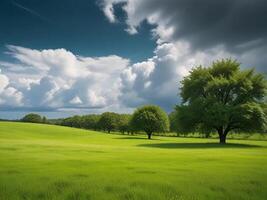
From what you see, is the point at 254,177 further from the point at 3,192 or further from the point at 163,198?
the point at 3,192

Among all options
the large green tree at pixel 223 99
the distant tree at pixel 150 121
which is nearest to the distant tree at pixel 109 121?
the distant tree at pixel 150 121

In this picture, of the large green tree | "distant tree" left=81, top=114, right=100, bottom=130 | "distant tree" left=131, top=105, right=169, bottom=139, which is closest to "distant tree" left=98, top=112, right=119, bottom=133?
"distant tree" left=81, top=114, right=100, bottom=130

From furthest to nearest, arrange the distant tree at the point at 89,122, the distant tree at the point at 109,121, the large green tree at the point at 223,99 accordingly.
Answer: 1. the distant tree at the point at 89,122
2. the distant tree at the point at 109,121
3. the large green tree at the point at 223,99

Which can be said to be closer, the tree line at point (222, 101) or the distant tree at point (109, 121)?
the tree line at point (222, 101)

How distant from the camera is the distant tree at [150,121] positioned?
293 ft

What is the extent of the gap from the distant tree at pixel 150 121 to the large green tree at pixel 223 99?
36.9m

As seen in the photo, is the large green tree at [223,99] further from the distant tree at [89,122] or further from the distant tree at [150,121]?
the distant tree at [89,122]

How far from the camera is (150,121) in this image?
89.6 metres

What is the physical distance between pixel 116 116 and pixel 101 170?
14213cm

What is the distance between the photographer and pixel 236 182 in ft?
37.8

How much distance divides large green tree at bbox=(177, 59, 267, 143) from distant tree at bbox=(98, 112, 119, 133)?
10192 centimetres

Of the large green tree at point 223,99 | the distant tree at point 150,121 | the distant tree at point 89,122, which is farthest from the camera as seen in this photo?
the distant tree at point 89,122

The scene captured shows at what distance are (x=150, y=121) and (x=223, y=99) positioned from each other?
137 feet

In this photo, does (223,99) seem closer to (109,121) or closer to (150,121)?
(150,121)
